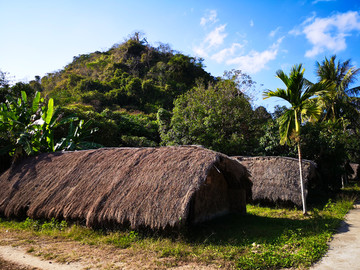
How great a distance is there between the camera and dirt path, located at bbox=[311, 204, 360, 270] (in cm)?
411

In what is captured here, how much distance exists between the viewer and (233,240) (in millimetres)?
5340

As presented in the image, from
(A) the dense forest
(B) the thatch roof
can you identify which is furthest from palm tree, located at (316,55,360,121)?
(B) the thatch roof

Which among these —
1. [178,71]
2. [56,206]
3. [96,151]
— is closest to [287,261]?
[56,206]

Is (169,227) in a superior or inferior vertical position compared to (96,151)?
inferior

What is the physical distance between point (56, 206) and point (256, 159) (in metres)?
7.89

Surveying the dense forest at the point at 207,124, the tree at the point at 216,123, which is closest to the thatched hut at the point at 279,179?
the dense forest at the point at 207,124

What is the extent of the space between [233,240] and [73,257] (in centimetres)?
311

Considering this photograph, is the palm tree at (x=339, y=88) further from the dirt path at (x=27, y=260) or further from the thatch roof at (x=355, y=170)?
the dirt path at (x=27, y=260)

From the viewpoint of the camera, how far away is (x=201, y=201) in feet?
22.2

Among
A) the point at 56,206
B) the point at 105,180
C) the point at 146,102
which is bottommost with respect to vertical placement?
the point at 56,206

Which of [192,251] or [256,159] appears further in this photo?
[256,159]

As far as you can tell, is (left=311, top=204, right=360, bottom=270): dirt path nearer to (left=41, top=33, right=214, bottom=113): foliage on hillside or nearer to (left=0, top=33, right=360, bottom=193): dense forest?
(left=0, top=33, right=360, bottom=193): dense forest

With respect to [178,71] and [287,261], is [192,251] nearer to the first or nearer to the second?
[287,261]

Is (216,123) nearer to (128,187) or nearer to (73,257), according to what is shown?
(128,187)
